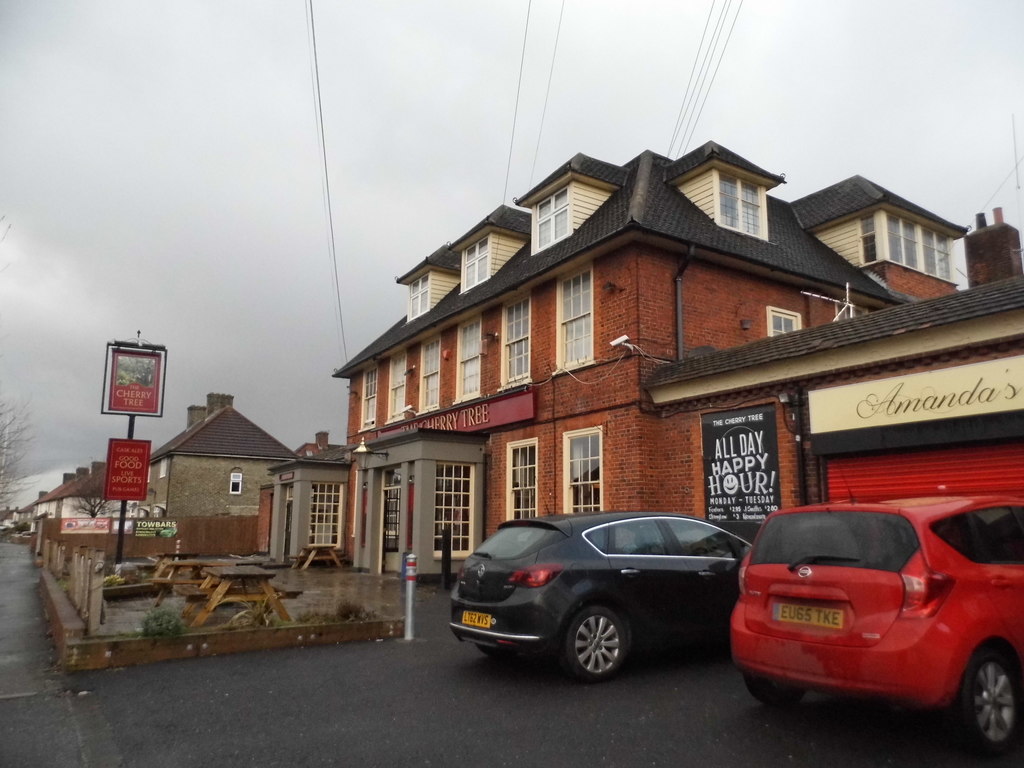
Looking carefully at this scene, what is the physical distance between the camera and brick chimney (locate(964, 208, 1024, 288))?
17750 mm

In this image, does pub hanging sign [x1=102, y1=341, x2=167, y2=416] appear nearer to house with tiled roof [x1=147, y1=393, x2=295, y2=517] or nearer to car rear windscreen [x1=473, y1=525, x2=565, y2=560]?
car rear windscreen [x1=473, y1=525, x2=565, y2=560]

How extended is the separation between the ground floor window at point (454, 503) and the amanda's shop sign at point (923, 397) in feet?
29.5

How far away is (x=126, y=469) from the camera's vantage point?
18047mm

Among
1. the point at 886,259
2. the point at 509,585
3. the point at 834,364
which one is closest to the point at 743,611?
the point at 509,585

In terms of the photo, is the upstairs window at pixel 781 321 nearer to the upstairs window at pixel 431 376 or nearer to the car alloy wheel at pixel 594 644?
the upstairs window at pixel 431 376

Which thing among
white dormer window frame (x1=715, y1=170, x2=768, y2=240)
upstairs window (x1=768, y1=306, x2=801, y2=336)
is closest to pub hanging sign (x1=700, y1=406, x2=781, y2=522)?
upstairs window (x1=768, y1=306, x2=801, y2=336)

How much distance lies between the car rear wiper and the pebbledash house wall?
4115cm

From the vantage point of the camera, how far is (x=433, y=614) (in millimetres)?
11922

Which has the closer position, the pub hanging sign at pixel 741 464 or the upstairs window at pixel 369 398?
the pub hanging sign at pixel 741 464

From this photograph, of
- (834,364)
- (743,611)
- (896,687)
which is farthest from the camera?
(834,364)

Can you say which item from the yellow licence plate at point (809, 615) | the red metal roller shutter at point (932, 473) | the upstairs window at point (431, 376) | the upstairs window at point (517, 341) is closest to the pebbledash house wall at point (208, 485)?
the upstairs window at point (431, 376)

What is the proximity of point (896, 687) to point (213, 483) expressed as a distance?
42.9m

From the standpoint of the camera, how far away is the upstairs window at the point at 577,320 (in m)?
15.4

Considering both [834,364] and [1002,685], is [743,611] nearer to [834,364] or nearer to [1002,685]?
[1002,685]
